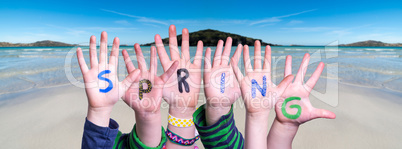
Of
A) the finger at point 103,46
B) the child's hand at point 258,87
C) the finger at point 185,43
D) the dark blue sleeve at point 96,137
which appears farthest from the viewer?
the finger at point 185,43

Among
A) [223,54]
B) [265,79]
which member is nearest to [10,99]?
[223,54]

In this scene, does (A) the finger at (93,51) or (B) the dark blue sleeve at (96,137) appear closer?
(B) the dark blue sleeve at (96,137)

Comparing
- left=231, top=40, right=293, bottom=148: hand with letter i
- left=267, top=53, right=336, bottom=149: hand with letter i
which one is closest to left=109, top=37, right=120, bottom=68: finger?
left=231, top=40, right=293, bottom=148: hand with letter i

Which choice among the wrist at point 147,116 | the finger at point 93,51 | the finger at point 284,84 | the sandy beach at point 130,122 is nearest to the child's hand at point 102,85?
the finger at point 93,51

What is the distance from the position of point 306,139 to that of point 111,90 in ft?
7.67

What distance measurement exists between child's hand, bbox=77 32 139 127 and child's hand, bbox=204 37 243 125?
0.48 metres

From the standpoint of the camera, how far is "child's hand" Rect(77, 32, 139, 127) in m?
1.24

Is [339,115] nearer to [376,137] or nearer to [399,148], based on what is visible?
[376,137]

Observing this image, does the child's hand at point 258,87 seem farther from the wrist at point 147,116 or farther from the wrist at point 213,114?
the wrist at point 147,116

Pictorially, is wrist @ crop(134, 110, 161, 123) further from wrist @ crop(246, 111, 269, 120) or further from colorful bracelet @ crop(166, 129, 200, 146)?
wrist @ crop(246, 111, 269, 120)

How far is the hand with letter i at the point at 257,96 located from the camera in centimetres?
121

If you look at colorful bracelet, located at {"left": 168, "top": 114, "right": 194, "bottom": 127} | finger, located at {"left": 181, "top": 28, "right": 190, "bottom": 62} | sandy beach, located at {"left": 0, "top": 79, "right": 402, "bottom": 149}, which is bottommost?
sandy beach, located at {"left": 0, "top": 79, "right": 402, "bottom": 149}

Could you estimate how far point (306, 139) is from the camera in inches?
102

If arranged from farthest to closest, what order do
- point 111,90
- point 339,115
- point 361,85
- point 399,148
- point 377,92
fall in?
1. point 361,85
2. point 377,92
3. point 339,115
4. point 399,148
5. point 111,90
